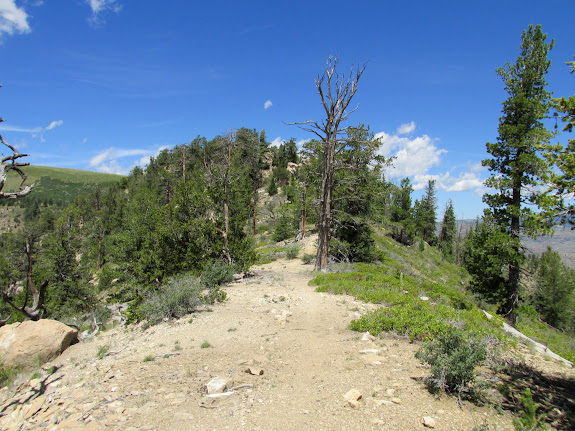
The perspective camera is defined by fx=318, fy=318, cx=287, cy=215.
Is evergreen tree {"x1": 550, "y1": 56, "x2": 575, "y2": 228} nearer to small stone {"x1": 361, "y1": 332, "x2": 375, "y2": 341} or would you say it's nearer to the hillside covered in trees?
the hillside covered in trees

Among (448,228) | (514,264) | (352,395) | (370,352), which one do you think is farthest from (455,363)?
(448,228)

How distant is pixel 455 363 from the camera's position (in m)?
4.41

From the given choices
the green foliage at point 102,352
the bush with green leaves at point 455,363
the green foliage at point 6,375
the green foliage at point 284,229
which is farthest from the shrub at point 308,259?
the bush with green leaves at point 455,363

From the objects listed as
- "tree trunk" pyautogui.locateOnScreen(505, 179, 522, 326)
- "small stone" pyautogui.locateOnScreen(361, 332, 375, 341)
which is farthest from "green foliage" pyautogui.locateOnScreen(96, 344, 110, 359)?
"tree trunk" pyautogui.locateOnScreen(505, 179, 522, 326)

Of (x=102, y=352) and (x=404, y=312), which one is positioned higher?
(x=404, y=312)

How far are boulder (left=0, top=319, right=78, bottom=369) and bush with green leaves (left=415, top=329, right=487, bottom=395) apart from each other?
8760 millimetres

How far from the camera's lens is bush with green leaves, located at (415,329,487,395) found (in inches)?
169

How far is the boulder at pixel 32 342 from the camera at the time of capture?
766cm

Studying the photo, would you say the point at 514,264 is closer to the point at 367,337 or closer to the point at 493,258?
the point at 493,258

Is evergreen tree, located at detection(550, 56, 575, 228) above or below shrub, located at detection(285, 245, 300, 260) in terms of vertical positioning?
above

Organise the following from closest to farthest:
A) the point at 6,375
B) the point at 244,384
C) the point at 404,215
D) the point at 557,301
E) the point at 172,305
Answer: the point at 244,384 → the point at 6,375 → the point at 172,305 → the point at 557,301 → the point at 404,215

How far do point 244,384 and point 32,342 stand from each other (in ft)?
20.7

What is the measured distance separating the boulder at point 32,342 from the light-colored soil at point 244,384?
1.40ft

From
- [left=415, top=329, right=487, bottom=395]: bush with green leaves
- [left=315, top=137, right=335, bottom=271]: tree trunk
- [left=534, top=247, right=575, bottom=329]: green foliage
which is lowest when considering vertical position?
[left=534, top=247, right=575, bottom=329]: green foliage
